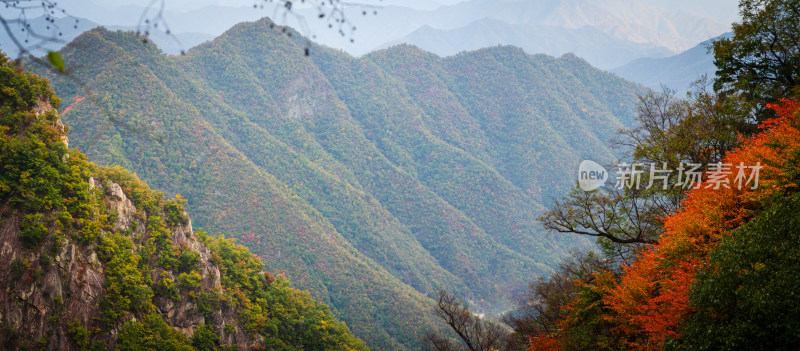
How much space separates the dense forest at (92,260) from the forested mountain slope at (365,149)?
22.7 meters

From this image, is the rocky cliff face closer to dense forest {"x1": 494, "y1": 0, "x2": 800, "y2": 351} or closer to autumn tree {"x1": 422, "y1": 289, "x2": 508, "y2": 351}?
autumn tree {"x1": 422, "y1": 289, "x2": 508, "y2": 351}

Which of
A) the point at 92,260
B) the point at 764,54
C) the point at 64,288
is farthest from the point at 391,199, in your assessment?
the point at 764,54

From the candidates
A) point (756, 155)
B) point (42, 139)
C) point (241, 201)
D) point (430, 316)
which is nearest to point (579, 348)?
point (756, 155)

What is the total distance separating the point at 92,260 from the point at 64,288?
2113 mm

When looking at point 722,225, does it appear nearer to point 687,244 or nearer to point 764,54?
point 687,244

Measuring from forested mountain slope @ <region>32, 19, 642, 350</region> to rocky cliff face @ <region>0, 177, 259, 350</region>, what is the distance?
78.2ft

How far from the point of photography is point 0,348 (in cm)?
1474

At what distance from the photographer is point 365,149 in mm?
101375

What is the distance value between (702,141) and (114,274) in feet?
84.3

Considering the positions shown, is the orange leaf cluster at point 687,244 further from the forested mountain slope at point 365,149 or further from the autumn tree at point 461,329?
the forested mountain slope at point 365,149

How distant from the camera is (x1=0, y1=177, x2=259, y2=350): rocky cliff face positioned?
16172 mm
